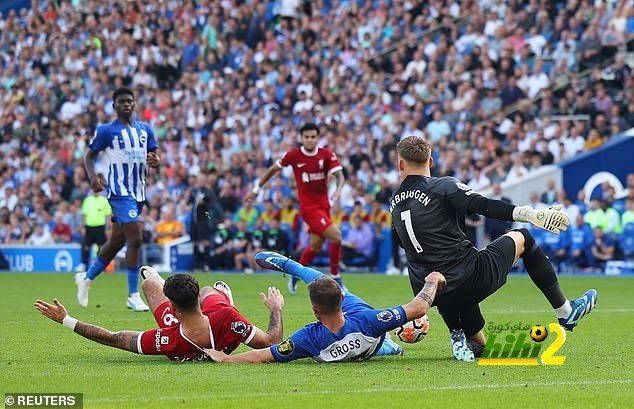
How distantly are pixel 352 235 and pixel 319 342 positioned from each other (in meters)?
17.6

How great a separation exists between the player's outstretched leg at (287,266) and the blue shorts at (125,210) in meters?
5.48

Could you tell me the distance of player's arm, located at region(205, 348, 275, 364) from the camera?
32.5 ft

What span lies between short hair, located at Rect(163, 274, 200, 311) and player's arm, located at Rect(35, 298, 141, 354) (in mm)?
645

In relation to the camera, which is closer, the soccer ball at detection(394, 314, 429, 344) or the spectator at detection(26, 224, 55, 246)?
the soccer ball at detection(394, 314, 429, 344)

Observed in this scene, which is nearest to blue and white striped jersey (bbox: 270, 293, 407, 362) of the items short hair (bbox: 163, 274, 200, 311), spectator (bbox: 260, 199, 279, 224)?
short hair (bbox: 163, 274, 200, 311)

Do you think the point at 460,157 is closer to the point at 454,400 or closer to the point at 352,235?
→ the point at 352,235

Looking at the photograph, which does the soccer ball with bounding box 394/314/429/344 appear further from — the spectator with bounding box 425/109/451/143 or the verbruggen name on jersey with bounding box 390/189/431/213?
the spectator with bounding box 425/109/451/143

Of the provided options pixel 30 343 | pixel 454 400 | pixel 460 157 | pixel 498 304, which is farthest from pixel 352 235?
pixel 454 400

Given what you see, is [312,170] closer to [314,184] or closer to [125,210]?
[314,184]

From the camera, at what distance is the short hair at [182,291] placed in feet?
31.6

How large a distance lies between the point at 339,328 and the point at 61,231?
22221 millimetres

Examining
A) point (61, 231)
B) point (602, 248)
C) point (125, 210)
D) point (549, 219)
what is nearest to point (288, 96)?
point (61, 231)

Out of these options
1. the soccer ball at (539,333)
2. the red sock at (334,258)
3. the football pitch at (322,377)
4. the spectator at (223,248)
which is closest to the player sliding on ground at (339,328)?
the football pitch at (322,377)

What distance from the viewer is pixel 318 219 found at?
19.5m
